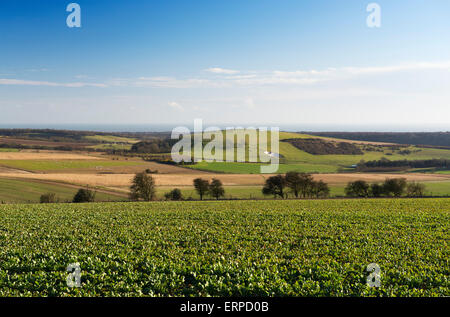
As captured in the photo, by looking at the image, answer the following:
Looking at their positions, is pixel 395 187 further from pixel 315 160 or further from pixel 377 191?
pixel 315 160

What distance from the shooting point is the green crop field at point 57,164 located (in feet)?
333

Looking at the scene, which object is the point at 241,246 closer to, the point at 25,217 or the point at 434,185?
the point at 25,217

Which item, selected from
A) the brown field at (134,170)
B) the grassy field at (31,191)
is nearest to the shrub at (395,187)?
the brown field at (134,170)

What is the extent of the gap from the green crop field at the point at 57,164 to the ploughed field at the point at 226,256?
286 feet

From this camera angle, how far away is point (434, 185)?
3206 inches

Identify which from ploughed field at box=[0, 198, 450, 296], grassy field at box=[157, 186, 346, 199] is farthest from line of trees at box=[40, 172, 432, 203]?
ploughed field at box=[0, 198, 450, 296]

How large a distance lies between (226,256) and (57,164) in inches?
4447

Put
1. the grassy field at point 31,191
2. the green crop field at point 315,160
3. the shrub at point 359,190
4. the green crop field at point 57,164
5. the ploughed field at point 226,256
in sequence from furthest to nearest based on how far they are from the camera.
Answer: the green crop field at point 315,160 < the green crop field at point 57,164 < the shrub at point 359,190 < the grassy field at point 31,191 < the ploughed field at point 226,256

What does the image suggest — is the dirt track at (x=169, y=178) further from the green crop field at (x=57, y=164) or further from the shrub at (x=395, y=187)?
the shrub at (x=395, y=187)

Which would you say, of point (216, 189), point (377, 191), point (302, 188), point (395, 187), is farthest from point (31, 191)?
point (395, 187)

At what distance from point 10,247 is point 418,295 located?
21.0 m

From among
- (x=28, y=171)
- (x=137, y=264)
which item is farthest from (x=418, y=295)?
(x=28, y=171)

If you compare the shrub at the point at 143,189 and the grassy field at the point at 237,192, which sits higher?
the shrub at the point at 143,189

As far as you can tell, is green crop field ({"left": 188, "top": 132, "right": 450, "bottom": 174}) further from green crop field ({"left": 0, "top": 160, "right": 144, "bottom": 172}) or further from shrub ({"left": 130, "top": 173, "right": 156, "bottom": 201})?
shrub ({"left": 130, "top": 173, "right": 156, "bottom": 201})
